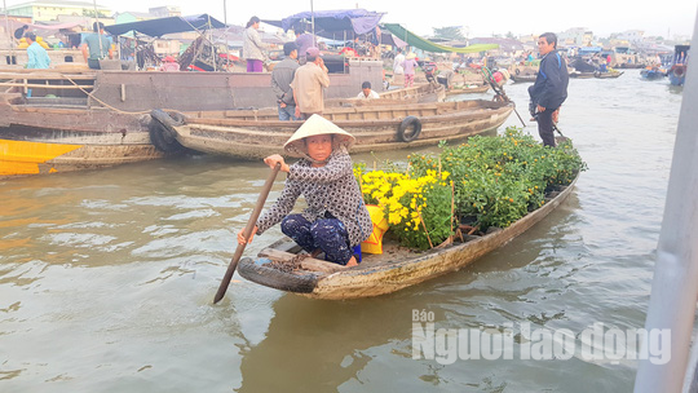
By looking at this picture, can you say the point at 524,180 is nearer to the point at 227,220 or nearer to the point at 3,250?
the point at 227,220

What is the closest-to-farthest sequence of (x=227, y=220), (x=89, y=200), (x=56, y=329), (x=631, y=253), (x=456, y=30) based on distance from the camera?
(x=56, y=329), (x=631, y=253), (x=227, y=220), (x=89, y=200), (x=456, y=30)

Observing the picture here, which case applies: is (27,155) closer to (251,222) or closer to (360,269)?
Answer: (251,222)

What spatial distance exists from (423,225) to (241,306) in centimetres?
171

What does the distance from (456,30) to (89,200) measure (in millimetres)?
72771

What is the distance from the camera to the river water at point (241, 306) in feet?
10.9

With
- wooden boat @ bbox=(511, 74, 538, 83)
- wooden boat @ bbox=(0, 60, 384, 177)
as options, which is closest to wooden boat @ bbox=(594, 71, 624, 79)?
wooden boat @ bbox=(511, 74, 538, 83)

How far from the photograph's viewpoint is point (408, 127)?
10.6 meters

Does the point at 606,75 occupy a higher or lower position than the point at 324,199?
higher

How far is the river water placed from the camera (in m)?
3.32

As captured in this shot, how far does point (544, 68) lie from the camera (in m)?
7.55

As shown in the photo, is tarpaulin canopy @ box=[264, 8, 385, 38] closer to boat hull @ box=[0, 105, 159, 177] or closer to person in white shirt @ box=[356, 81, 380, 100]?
person in white shirt @ box=[356, 81, 380, 100]

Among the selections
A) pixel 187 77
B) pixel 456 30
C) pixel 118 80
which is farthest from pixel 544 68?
pixel 456 30

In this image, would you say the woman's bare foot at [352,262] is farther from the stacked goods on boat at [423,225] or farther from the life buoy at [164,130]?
the life buoy at [164,130]

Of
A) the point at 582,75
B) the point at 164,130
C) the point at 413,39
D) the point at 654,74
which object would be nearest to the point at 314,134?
the point at 164,130
